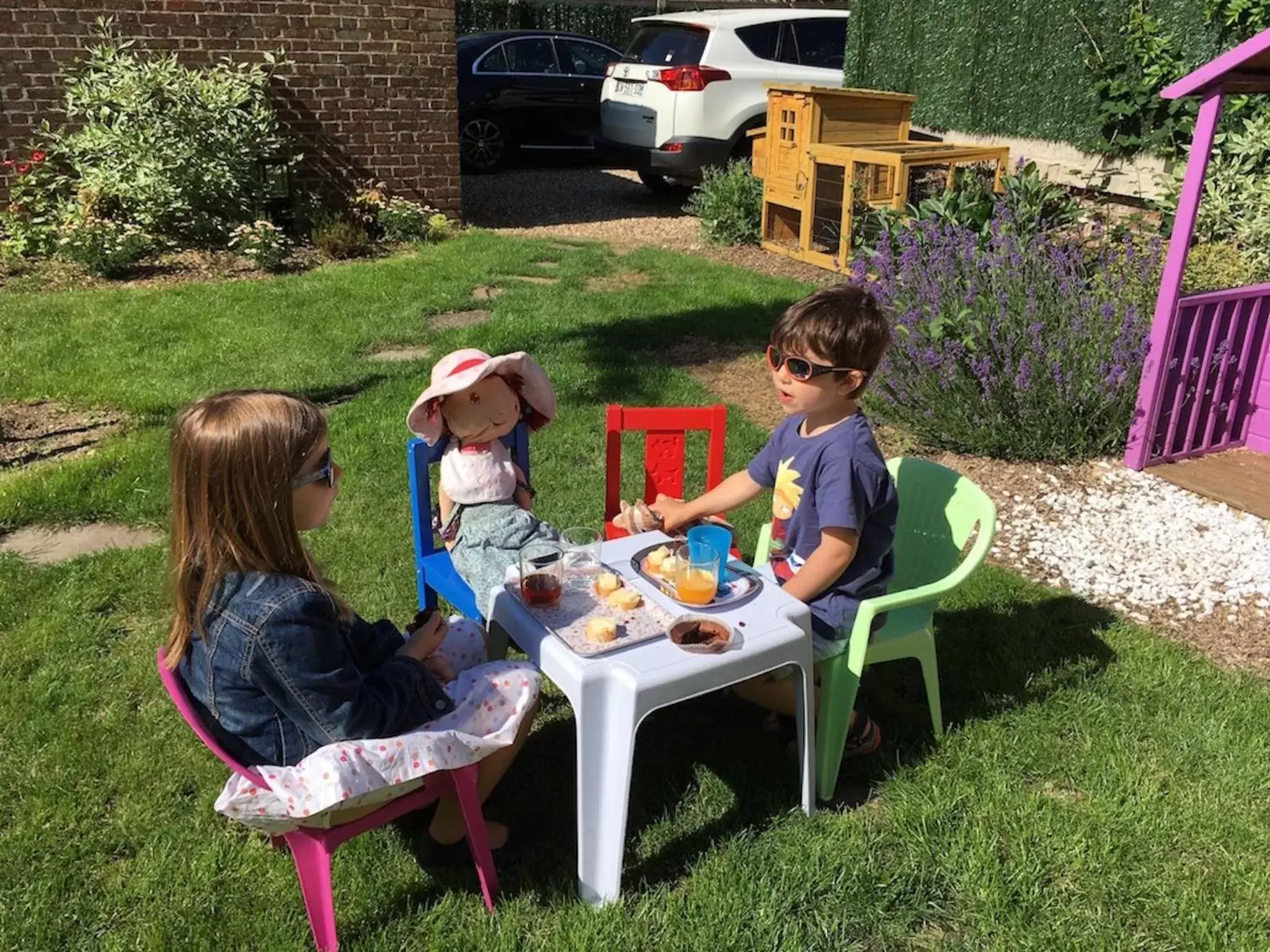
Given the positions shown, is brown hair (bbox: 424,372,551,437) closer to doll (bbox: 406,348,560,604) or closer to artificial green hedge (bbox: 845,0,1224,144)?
doll (bbox: 406,348,560,604)

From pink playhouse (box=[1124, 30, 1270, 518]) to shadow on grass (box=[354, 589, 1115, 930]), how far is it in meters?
1.39

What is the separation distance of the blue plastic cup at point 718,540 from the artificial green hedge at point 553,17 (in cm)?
1876

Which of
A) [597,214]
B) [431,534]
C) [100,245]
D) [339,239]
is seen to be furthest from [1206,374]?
[100,245]

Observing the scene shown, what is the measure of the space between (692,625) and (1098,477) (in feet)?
10.1

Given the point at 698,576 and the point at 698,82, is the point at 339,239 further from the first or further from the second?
the point at 698,576

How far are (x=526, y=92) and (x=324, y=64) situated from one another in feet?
13.5

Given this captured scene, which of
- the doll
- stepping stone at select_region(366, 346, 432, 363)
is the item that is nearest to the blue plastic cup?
the doll

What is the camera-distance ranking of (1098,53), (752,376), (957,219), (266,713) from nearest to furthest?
(266,713)
(752,376)
(957,219)
(1098,53)

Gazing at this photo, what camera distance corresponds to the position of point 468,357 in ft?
9.69

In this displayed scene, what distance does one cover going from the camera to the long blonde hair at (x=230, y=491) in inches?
74.4

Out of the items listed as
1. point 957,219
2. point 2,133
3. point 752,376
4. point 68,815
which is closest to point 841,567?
point 68,815

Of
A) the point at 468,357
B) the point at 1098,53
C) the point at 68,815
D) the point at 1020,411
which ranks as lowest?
the point at 68,815

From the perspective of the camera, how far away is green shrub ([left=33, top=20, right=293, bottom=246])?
26.6 feet

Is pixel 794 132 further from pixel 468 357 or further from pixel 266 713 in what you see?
pixel 266 713
